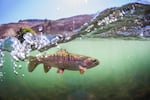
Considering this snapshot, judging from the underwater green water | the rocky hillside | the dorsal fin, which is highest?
the rocky hillside

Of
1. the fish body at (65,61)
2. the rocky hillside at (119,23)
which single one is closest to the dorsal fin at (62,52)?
the fish body at (65,61)

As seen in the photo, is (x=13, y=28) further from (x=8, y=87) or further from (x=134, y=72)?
(x=134, y=72)

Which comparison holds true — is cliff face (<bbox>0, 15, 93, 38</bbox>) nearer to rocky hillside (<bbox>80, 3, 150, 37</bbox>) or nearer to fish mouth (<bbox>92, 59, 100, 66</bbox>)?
rocky hillside (<bbox>80, 3, 150, 37</bbox>)

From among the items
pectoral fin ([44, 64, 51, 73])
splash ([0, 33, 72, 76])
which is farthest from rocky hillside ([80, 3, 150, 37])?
pectoral fin ([44, 64, 51, 73])

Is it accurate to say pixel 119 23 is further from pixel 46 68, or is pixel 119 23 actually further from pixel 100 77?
pixel 46 68

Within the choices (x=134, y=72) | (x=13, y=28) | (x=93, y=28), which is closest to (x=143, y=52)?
(x=134, y=72)

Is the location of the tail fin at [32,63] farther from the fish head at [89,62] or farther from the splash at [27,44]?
the fish head at [89,62]
